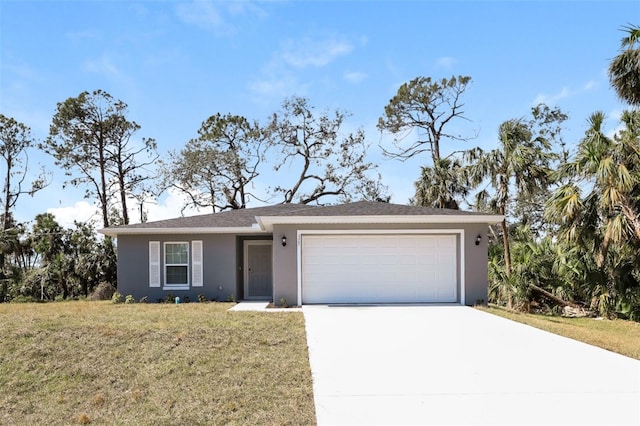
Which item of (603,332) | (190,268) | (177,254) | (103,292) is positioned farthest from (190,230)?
(603,332)

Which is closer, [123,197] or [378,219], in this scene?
[378,219]

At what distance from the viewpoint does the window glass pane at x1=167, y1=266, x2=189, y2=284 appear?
16156 mm

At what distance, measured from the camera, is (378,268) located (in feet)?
44.2

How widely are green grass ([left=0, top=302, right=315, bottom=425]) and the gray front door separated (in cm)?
699

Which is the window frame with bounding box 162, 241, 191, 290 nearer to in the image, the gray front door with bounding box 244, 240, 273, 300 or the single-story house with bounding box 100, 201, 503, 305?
the gray front door with bounding box 244, 240, 273, 300

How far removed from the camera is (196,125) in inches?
1185

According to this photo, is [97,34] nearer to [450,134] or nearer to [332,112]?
[332,112]

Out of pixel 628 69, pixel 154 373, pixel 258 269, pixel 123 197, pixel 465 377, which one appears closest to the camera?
pixel 465 377

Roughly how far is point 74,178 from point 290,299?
20689 millimetres

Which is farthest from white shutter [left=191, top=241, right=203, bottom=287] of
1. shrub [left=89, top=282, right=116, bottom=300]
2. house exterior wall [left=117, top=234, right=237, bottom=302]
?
shrub [left=89, top=282, right=116, bottom=300]

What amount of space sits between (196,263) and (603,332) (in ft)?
37.6

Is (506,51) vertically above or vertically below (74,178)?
above

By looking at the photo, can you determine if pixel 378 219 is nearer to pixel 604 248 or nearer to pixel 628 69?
pixel 604 248

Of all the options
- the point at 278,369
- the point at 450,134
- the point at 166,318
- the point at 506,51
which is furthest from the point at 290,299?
the point at 450,134
